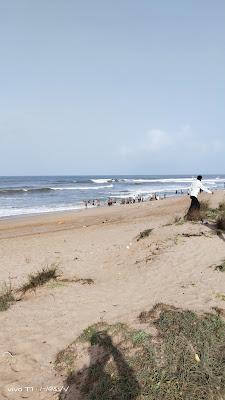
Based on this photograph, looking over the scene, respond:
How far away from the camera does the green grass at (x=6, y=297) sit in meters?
7.49

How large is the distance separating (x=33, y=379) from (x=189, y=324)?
2.20 metres

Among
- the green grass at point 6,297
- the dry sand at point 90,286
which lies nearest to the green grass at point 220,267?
the dry sand at point 90,286

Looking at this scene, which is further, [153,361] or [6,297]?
[6,297]

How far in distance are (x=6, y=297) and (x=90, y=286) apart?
71.6 inches

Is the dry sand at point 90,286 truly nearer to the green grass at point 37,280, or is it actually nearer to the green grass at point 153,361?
the green grass at point 37,280

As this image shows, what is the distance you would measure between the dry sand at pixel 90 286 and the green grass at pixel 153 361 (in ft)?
1.10

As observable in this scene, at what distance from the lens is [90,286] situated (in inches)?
345

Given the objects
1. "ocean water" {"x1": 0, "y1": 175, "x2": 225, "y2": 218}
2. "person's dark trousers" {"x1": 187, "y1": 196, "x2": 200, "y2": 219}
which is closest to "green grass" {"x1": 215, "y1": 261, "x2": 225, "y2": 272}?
"person's dark trousers" {"x1": 187, "y1": 196, "x2": 200, "y2": 219}

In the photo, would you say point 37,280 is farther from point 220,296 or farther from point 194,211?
point 194,211

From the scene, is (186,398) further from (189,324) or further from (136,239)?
(136,239)

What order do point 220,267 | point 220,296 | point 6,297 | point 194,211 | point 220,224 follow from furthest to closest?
point 194,211
point 220,224
point 220,267
point 6,297
point 220,296

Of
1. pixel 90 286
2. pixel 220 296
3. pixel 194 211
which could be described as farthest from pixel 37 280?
pixel 194 211

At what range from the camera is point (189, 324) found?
5.56m

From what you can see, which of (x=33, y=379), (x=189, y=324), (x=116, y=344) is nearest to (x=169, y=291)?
(x=189, y=324)
